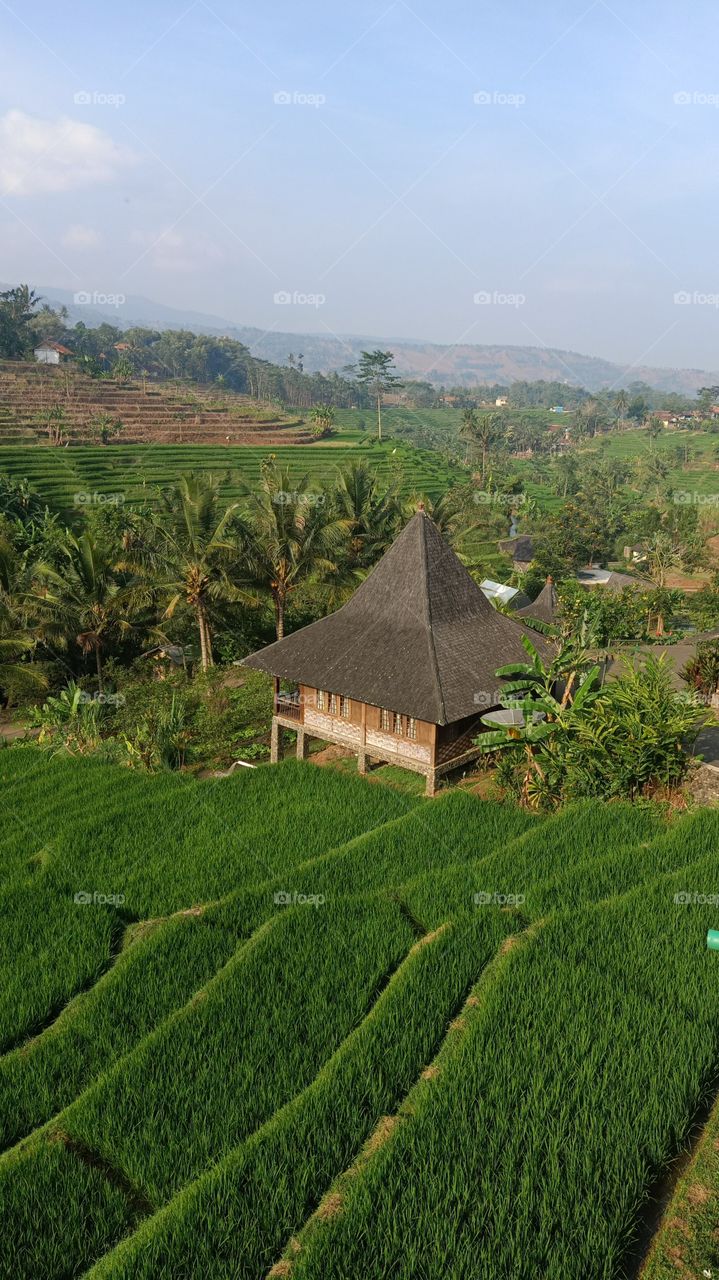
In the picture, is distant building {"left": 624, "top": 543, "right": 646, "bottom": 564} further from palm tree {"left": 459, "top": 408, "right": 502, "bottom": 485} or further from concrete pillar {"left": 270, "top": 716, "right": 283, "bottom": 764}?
concrete pillar {"left": 270, "top": 716, "right": 283, "bottom": 764}

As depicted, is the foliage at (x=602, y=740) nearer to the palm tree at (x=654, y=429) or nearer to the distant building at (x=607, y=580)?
the distant building at (x=607, y=580)

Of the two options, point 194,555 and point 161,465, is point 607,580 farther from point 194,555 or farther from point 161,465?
point 161,465

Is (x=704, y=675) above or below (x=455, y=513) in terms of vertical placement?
below

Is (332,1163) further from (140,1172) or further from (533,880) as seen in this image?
(533,880)

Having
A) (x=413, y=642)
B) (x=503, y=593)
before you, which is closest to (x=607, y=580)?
(x=503, y=593)

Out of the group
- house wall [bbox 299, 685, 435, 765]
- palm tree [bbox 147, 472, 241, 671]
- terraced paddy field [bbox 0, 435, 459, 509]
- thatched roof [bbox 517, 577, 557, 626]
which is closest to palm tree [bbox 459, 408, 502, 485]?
terraced paddy field [bbox 0, 435, 459, 509]

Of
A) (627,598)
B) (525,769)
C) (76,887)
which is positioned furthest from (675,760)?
(627,598)

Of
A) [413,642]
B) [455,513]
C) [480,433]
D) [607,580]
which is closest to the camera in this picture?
[413,642]
